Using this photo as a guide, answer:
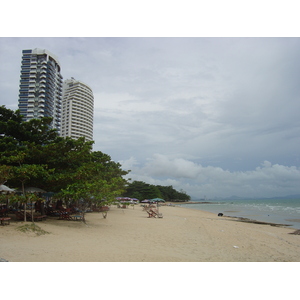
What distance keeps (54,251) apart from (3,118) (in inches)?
430

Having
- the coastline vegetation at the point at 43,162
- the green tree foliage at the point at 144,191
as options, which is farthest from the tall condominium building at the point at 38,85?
the coastline vegetation at the point at 43,162

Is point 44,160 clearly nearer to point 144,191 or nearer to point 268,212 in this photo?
point 268,212

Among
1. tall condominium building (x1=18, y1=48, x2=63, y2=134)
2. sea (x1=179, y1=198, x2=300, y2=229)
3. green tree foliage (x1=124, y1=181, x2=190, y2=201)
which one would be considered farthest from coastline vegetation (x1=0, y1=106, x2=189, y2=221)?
tall condominium building (x1=18, y1=48, x2=63, y2=134)

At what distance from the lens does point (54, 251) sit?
6574mm

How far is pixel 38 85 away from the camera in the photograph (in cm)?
8544

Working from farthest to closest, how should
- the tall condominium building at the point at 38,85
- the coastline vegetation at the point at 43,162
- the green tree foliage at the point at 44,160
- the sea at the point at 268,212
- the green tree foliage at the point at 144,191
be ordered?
the tall condominium building at the point at 38,85 → the green tree foliage at the point at 144,191 → the sea at the point at 268,212 → the green tree foliage at the point at 44,160 → the coastline vegetation at the point at 43,162

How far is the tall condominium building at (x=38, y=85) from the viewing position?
83312 mm

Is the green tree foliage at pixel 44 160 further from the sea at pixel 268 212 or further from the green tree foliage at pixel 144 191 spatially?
the green tree foliage at pixel 144 191

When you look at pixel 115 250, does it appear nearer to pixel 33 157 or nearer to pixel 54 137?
pixel 33 157

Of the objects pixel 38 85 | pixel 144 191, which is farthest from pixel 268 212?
pixel 38 85

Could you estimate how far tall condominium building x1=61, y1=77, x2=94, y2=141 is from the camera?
104 meters

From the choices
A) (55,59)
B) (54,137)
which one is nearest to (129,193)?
(54,137)

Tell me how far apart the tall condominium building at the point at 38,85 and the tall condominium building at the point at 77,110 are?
12.5 metres

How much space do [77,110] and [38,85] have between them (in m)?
24.6
